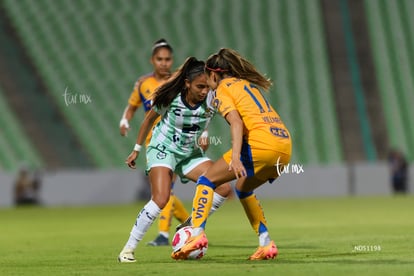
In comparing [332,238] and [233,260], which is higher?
[233,260]

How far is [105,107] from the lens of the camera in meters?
26.9

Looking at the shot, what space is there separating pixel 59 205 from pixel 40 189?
91cm

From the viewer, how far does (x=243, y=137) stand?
8430mm

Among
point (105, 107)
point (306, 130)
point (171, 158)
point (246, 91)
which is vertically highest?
point (246, 91)

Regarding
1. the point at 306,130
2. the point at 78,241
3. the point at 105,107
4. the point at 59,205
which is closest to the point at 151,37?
the point at 105,107

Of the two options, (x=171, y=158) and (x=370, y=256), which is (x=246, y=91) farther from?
(x=370, y=256)

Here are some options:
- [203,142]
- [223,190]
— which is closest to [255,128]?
[223,190]

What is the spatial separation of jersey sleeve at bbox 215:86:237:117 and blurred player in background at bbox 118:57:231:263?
594 mm

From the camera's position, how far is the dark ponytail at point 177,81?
29.6 feet

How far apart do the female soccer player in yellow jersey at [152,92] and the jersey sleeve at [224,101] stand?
2674mm

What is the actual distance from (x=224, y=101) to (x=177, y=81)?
3.15 feet

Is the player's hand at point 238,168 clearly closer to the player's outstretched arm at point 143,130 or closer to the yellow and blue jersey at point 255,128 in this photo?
the yellow and blue jersey at point 255,128

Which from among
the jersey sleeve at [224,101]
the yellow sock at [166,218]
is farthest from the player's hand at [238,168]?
the yellow sock at [166,218]

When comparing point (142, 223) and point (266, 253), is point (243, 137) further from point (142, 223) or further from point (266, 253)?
point (142, 223)
